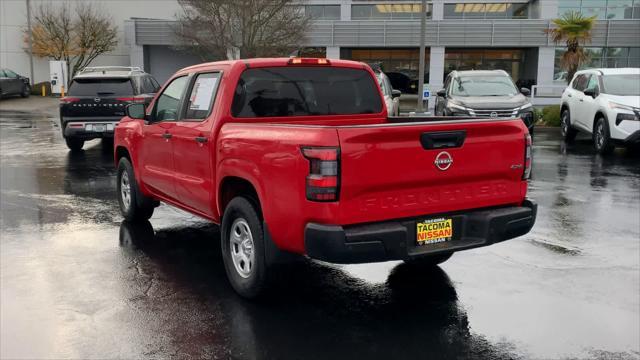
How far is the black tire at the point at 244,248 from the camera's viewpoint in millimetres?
4895

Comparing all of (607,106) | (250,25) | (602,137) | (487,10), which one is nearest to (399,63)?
(487,10)

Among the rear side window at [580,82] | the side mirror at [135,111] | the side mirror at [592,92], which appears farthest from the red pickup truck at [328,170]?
the rear side window at [580,82]

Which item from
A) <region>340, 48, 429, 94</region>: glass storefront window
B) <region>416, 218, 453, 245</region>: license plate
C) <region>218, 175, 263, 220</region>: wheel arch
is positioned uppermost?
<region>340, 48, 429, 94</region>: glass storefront window

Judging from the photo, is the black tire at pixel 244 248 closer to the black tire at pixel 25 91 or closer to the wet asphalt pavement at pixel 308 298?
the wet asphalt pavement at pixel 308 298

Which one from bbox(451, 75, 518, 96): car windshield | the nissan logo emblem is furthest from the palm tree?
the nissan logo emblem

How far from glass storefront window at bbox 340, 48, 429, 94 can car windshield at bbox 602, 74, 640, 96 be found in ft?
100

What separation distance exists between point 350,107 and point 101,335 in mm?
3036

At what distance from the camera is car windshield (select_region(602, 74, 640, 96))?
1428 centimetres

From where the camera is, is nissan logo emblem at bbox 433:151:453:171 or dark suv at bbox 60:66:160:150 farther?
dark suv at bbox 60:66:160:150

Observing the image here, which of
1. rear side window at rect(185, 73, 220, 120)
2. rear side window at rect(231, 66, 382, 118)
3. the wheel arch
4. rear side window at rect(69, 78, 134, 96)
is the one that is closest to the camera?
the wheel arch

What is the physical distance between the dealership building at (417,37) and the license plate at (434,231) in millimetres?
33945

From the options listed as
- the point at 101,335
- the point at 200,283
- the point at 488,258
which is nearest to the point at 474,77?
the point at 488,258

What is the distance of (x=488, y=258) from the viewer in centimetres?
641

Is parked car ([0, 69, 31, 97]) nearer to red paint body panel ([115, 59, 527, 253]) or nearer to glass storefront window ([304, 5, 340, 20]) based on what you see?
glass storefront window ([304, 5, 340, 20])
